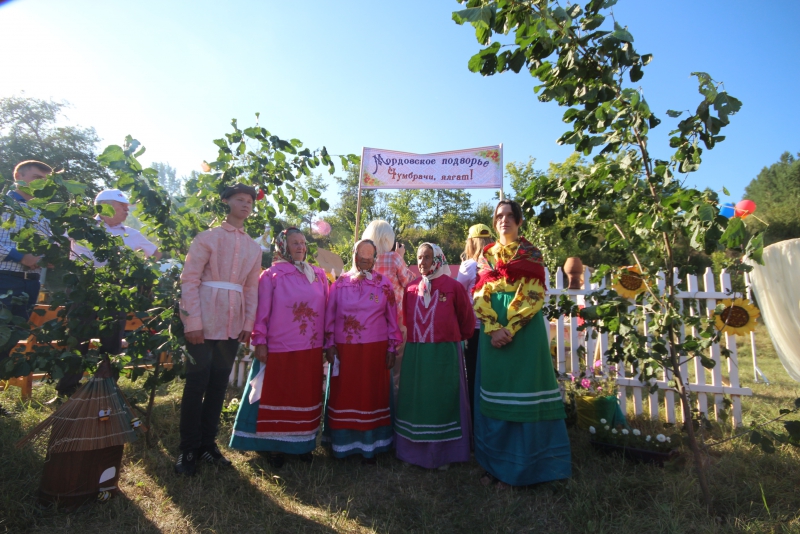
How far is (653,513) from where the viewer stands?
233 centimetres

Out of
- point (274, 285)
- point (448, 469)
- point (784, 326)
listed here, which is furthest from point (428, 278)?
point (784, 326)

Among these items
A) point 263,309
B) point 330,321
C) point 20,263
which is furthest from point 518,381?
point 20,263

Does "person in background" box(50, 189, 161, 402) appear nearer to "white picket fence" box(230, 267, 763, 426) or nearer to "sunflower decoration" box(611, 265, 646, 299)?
"sunflower decoration" box(611, 265, 646, 299)

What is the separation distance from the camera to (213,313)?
9.00ft

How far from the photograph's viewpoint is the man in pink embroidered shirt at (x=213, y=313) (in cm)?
273

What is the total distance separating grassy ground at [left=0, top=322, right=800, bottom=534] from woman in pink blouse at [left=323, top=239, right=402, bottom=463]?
0.62 ft

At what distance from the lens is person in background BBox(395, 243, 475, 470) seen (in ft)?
10.0

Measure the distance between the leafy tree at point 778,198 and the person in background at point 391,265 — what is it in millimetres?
11616

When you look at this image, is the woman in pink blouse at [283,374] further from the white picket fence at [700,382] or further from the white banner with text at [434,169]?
the white banner with text at [434,169]

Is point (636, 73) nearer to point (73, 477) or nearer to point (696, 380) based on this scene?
point (696, 380)

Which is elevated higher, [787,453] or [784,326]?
[784,326]

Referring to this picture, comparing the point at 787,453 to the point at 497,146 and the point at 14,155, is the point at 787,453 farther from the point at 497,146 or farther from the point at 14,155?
the point at 14,155

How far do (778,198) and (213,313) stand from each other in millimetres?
25494

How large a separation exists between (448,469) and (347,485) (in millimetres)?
718
